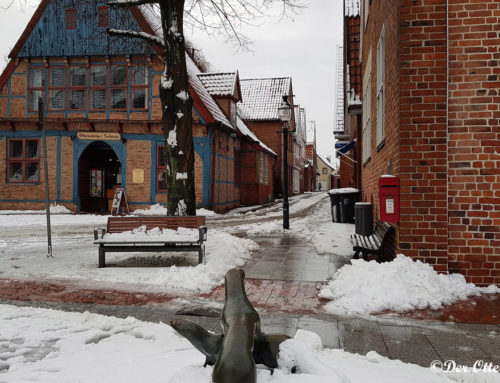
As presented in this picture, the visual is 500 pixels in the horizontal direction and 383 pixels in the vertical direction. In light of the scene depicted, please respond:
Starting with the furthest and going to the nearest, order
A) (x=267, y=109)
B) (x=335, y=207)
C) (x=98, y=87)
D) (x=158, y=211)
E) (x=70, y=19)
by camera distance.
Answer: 1. (x=267, y=109)
2. (x=98, y=87)
3. (x=70, y=19)
4. (x=158, y=211)
5. (x=335, y=207)

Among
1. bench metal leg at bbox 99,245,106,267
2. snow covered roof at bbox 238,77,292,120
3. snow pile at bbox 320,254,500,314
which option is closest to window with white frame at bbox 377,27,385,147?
snow pile at bbox 320,254,500,314

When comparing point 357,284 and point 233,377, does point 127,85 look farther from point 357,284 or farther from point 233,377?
point 233,377

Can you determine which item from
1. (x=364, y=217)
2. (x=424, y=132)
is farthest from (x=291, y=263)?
(x=424, y=132)

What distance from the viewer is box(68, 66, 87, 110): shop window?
21031 millimetres

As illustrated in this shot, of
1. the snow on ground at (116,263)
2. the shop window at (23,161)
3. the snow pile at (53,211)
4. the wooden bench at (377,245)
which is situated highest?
the shop window at (23,161)

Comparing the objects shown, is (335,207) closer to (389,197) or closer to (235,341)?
(389,197)

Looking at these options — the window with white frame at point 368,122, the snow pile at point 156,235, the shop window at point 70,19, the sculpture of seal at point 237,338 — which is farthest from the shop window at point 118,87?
the sculpture of seal at point 237,338

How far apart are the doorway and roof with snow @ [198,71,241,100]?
20.7ft

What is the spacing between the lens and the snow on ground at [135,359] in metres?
2.26

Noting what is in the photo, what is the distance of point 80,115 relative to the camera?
21.0m

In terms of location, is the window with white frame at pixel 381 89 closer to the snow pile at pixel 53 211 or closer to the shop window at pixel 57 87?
the snow pile at pixel 53 211

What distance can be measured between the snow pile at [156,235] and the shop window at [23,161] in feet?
52.2

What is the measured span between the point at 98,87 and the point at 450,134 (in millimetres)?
18816

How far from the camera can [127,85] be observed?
20641 millimetres
